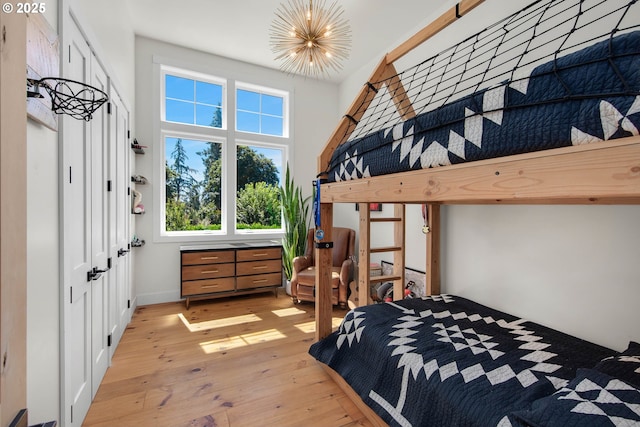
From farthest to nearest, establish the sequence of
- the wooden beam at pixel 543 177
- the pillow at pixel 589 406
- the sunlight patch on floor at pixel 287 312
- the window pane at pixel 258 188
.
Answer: the window pane at pixel 258 188 → the sunlight patch on floor at pixel 287 312 → the pillow at pixel 589 406 → the wooden beam at pixel 543 177

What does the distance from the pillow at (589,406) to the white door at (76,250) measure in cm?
193

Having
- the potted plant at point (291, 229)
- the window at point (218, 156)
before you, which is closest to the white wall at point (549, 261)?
the potted plant at point (291, 229)

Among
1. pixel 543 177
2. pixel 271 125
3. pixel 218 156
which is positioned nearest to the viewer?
pixel 543 177

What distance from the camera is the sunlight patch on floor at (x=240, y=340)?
248cm

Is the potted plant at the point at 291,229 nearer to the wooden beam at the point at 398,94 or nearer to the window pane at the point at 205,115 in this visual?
the window pane at the point at 205,115

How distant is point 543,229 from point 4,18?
249cm

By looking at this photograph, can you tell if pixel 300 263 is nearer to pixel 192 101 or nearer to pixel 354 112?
pixel 354 112

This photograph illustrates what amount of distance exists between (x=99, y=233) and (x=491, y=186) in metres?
2.24

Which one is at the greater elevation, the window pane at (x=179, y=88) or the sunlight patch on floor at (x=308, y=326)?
the window pane at (x=179, y=88)

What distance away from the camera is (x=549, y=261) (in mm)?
1898

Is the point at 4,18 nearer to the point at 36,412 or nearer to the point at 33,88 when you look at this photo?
the point at 33,88

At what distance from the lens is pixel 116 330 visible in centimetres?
244

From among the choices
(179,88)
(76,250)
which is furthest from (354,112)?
(179,88)

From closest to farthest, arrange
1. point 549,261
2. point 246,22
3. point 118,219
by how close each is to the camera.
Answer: point 549,261
point 118,219
point 246,22
